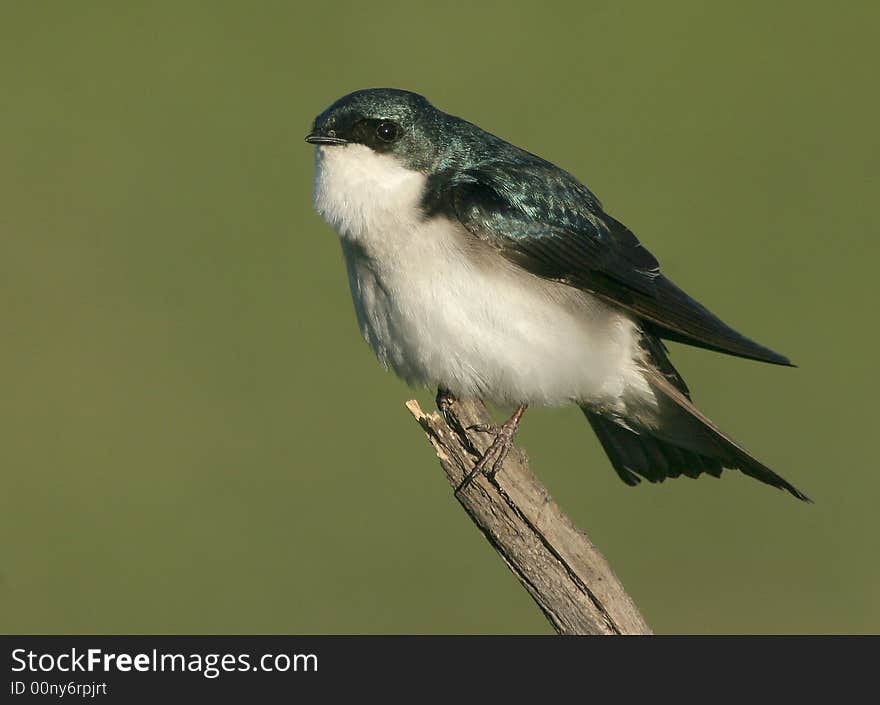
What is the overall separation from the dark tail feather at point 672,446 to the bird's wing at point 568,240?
0.24 metres

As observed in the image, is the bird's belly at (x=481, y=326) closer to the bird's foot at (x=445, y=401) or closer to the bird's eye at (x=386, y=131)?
the bird's foot at (x=445, y=401)

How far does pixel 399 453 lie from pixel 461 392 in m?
2.91

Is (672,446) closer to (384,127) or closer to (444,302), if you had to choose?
(444,302)

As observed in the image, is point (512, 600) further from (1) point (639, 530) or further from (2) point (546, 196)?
(2) point (546, 196)

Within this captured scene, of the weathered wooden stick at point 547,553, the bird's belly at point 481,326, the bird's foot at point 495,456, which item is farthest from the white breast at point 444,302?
the weathered wooden stick at point 547,553

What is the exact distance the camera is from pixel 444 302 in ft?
14.4

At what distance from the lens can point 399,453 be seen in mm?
7430

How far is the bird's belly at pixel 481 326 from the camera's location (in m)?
4.40

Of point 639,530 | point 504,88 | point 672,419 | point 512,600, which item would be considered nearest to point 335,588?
point 512,600

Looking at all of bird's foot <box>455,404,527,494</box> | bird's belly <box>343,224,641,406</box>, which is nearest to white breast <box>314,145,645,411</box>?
bird's belly <box>343,224,641,406</box>

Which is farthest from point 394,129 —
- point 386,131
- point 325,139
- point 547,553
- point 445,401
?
point 547,553

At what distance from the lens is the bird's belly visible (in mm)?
4402

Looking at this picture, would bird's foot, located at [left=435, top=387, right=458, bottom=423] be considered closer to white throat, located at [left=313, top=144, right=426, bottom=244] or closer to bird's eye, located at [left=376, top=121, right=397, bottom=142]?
white throat, located at [left=313, top=144, right=426, bottom=244]

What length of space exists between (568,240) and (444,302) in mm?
495
